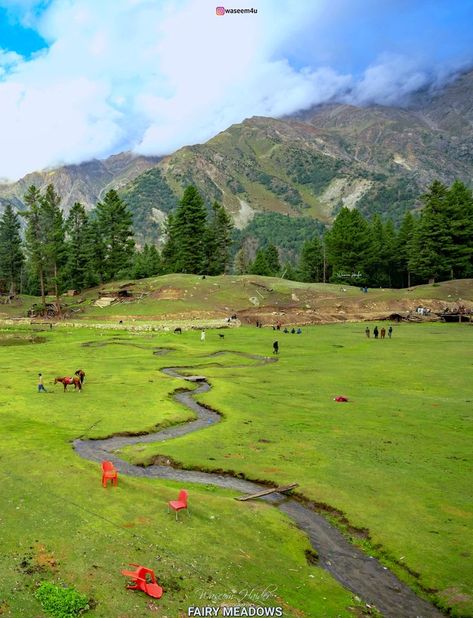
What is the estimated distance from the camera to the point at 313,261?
166m

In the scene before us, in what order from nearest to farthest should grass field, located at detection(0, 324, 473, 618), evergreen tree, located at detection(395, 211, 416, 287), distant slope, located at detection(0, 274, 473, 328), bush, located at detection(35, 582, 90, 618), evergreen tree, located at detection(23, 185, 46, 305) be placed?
bush, located at detection(35, 582, 90, 618) < grass field, located at detection(0, 324, 473, 618) < distant slope, located at detection(0, 274, 473, 328) < evergreen tree, located at detection(23, 185, 46, 305) < evergreen tree, located at detection(395, 211, 416, 287)

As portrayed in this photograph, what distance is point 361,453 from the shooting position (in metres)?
25.3

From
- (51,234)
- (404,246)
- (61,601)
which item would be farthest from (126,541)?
(404,246)

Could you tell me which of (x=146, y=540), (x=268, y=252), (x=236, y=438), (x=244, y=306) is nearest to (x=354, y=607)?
(x=146, y=540)

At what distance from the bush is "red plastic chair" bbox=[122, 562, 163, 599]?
1318 mm

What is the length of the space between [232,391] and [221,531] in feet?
73.4

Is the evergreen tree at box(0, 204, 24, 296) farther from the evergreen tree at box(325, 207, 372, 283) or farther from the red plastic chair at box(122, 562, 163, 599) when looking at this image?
the red plastic chair at box(122, 562, 163, 599)

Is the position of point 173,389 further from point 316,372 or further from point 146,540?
point 146,540

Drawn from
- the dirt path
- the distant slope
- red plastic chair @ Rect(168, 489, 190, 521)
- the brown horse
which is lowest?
the dirt path

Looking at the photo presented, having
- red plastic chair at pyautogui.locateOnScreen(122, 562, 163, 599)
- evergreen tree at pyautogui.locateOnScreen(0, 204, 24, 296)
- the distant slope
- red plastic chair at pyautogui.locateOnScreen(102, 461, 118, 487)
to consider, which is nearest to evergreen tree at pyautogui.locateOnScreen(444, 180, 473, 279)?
the distant slope

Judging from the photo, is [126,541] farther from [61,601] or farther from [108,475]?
[108,475]

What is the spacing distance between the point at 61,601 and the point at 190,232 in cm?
12364

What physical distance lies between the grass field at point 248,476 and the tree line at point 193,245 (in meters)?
63.4

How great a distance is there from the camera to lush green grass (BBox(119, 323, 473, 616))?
17.2m
